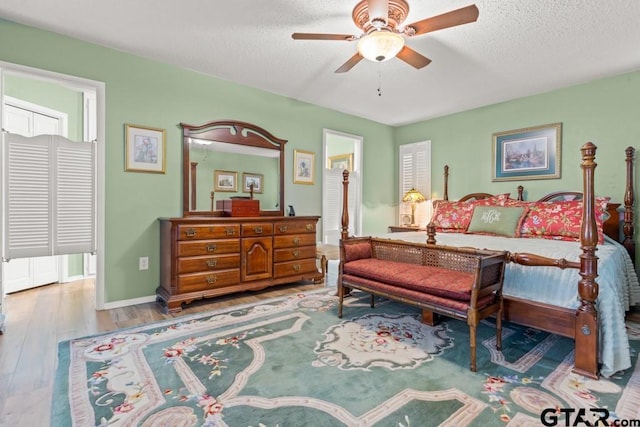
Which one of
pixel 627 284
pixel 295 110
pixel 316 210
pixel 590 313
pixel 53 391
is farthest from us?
pixel 316 210

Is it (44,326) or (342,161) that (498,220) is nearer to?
(342,161)

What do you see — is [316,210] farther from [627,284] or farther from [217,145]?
[627,284]

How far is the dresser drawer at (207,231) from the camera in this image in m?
3.15

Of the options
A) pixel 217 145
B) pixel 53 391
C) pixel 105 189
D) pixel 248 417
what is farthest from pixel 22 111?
pixel 248 417

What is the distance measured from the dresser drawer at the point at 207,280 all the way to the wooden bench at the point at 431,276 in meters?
1.22

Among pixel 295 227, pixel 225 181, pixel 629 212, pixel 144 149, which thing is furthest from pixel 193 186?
pixel 629 212

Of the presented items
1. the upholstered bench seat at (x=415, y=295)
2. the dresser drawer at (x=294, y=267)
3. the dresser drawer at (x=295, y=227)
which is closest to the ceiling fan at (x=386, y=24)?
the upholstered bench seat at (x=415, y=295)

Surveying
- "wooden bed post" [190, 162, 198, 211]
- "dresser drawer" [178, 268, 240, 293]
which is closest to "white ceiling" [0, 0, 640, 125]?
"wooden bed post" [190, 162, 198, 211]

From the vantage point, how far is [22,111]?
12.2 ft

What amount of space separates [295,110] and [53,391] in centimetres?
390

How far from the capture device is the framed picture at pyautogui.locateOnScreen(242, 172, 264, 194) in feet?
13.3

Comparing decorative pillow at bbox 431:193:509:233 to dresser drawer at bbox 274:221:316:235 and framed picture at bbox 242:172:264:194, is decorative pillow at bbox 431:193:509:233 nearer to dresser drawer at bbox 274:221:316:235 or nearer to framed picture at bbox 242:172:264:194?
dresser drawer at bbox 274:221:316:235

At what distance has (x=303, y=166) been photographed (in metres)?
4.70

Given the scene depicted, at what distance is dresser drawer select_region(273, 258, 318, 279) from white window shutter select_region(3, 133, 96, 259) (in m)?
1.90
